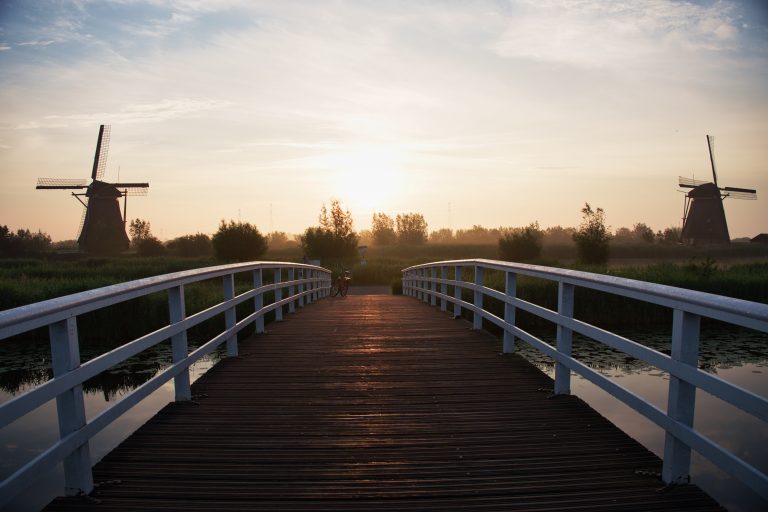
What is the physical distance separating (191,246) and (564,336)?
65350mm

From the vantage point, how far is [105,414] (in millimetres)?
3613

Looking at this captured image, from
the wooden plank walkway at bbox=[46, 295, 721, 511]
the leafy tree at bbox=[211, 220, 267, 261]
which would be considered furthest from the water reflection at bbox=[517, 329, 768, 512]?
the leafy tree at bbox=[211, 220, 267, 261]

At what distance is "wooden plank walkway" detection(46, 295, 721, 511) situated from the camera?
3.27 m

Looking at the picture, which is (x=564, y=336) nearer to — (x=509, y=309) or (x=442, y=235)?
(x=509, y=309)

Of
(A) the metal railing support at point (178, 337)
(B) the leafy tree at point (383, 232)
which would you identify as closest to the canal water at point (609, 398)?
(A) the metal railing support at point (178, 337)

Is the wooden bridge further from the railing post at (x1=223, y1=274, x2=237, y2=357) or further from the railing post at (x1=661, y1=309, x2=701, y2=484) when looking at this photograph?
the railing post at (x1=223, y1=274, x2=237, y2=357)

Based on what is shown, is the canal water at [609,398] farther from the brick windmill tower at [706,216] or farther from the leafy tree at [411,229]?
the leafy tree at [411,229]

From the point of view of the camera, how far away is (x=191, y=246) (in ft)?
216

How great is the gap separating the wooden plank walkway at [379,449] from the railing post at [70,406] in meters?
0.10

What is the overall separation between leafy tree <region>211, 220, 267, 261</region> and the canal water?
3131 cm

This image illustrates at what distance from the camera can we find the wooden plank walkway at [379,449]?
129 inches

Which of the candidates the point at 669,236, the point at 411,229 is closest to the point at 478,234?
the point at 411,229

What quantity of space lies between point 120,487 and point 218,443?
0.82 meters

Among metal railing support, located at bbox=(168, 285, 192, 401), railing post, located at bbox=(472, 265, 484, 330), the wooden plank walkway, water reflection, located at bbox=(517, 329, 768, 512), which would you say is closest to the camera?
the wooden plank walkway
